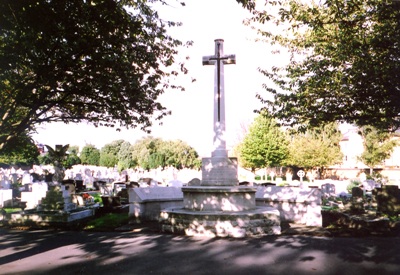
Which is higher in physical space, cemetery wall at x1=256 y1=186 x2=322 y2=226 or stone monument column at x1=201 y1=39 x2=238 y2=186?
stone monument column at x1=201 y1=39 x2=238 y2=186

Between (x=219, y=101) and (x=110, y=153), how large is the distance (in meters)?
88.9

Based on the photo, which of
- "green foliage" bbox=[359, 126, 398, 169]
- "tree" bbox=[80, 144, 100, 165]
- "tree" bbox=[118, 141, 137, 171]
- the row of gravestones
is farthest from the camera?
"tree" bbox=[80, 144, 100, 165]

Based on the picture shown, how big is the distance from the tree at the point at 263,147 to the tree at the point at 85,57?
3662 centimetres

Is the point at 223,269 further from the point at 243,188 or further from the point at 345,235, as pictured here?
the point at 345,235

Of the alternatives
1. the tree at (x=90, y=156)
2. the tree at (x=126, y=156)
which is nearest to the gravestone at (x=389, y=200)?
the tree at (x=126, y=156)

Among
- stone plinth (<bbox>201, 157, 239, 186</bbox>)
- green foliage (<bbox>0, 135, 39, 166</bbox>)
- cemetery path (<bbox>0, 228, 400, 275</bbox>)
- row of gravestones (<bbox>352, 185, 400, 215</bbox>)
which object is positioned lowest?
cemetery path (<bbox>0, 228, 400, 275</bbox>)

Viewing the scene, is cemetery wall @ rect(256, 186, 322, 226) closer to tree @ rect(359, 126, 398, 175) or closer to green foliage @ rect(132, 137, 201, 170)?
tree @ rect(359, 126, 398, 175)

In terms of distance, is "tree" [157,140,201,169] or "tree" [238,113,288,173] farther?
"tree" [157,140,201,169]

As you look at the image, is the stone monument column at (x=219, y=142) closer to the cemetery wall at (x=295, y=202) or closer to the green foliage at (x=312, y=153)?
the cemetery wall at (x=295, y=202)

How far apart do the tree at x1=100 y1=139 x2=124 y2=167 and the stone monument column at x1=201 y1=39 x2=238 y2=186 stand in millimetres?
A: 84909

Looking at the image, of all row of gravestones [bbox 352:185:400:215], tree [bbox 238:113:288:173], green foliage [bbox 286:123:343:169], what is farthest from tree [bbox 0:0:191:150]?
green foliage [bbox 286:123:343:169]

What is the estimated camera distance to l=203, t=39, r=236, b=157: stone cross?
1129cm

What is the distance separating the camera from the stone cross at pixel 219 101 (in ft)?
37.0

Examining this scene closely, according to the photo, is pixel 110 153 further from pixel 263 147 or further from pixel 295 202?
pixel 295 202
